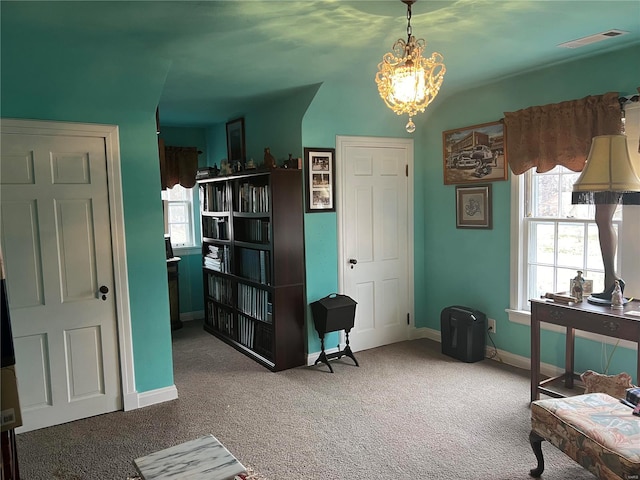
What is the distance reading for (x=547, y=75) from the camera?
3.71 meters

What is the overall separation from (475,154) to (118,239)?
3141 millimetres

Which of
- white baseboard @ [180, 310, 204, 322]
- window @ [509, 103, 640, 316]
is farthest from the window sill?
white baseboard @ [180, 310, 204, 322]

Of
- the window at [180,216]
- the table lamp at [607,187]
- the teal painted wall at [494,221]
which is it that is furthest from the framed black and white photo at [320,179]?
the window at [180,216]

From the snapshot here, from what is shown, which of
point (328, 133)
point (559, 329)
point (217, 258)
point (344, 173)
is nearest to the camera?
point (559, 329)

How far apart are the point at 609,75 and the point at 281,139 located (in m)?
2.72

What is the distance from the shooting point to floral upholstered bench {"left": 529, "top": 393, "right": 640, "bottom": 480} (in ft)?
6.51

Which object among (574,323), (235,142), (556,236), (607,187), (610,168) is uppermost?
(235,142)

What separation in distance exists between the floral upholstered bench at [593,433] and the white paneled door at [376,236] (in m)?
2.31

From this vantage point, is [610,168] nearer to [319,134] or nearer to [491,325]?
[491,325]

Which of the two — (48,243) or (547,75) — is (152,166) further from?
(547,75)

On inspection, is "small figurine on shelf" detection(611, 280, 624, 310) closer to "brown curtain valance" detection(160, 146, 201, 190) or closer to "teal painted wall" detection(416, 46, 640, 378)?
"teal painted wall" detection(416, 46, 640, 378)

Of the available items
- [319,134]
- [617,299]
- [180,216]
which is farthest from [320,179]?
[180,216]

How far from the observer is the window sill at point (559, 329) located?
3.35 m

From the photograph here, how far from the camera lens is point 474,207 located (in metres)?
4.39
